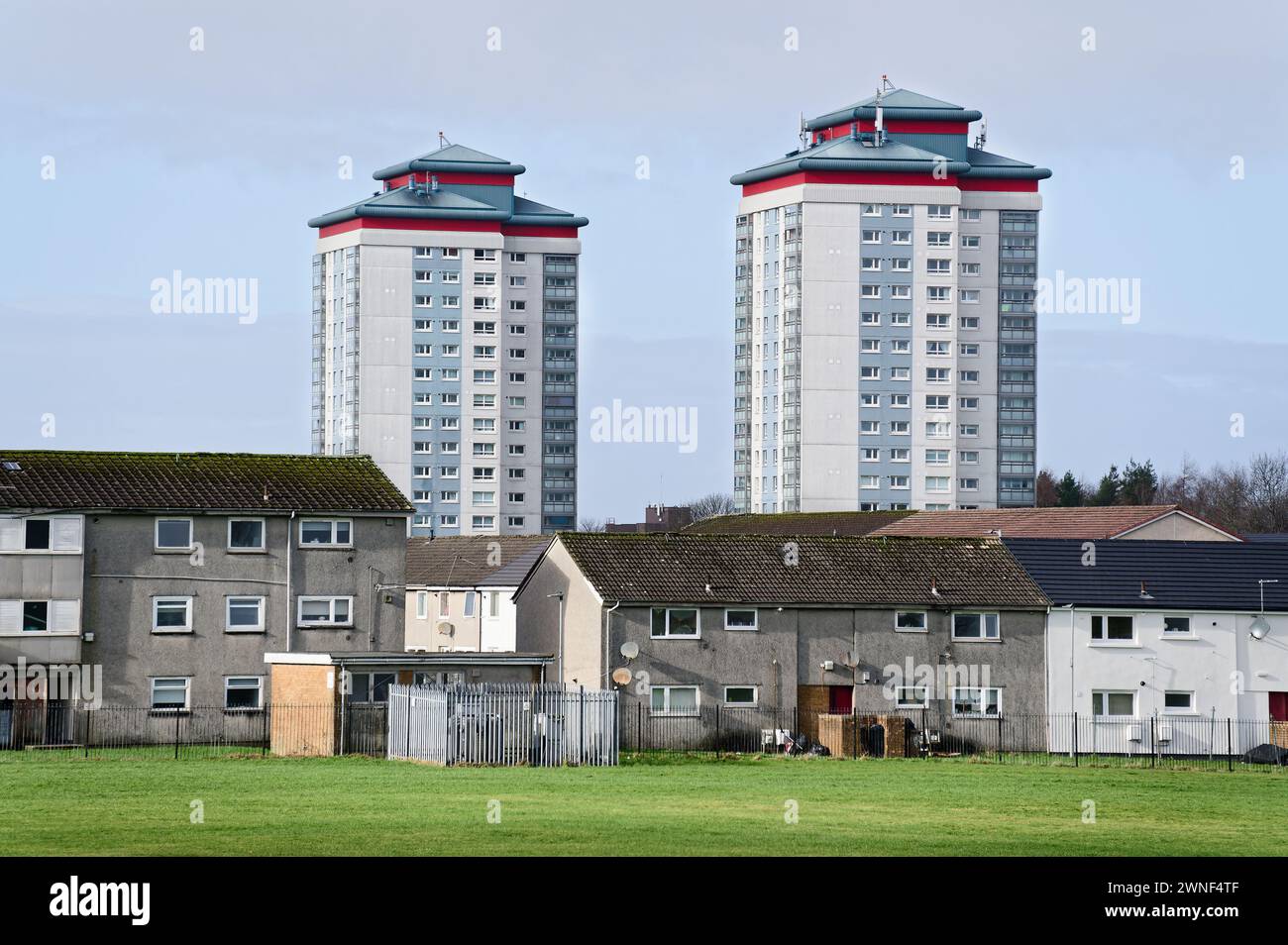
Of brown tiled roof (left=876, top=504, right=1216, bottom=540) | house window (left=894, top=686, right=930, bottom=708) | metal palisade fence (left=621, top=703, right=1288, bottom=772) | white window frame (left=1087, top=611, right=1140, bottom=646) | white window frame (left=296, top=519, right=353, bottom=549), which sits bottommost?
metal palisade fence (left=621, top=703, right=1288, bottom=772)

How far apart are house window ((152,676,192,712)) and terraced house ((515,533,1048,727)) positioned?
10.9 meters

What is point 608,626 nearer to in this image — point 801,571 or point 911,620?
point 801,571

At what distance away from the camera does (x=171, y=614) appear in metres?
57.8

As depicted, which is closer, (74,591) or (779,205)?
(74,591)

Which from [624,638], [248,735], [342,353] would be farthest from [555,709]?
[342,353]

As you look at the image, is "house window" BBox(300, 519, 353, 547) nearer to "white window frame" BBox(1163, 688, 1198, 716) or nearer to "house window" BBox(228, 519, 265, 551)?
"house window" BBox(228, 519, 265, 551)

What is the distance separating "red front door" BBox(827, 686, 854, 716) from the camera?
58625 millimetres

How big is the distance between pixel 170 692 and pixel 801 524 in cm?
5238

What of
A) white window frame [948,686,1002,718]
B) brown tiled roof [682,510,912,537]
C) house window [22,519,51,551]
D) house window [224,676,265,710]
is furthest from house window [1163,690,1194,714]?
brown tiled roof [682,510,912,537]

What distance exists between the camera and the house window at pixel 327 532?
59.6 m

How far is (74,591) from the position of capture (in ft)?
185

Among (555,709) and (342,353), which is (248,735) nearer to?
(555,709)

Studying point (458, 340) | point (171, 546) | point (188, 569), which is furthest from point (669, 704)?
point (458, 340)
